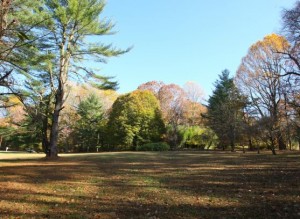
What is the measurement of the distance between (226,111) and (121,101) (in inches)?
570

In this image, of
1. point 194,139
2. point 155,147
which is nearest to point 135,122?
point 155,147

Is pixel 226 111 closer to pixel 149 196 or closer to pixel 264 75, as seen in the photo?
pixel 264 75

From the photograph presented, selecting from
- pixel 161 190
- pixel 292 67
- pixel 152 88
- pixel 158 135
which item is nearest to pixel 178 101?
pixel 152 88

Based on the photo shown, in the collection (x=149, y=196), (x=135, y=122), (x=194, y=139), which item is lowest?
(x=149, y=196)

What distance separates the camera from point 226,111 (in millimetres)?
33594

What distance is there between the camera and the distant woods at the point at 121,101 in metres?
16.8

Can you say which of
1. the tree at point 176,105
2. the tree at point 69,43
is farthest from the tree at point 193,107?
the tree at point 69,43

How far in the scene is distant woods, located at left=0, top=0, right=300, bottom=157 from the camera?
1683 centimetres

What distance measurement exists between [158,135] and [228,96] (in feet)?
32.5

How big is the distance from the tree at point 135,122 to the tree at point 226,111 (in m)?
6.77

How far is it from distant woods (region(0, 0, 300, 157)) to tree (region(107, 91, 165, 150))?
0.12 metres

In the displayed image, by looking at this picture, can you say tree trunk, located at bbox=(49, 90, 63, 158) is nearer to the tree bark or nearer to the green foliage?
the tree bark

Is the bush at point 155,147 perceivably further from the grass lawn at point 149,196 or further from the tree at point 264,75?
the grass lawn at point 149,196

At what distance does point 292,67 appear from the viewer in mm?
31766
